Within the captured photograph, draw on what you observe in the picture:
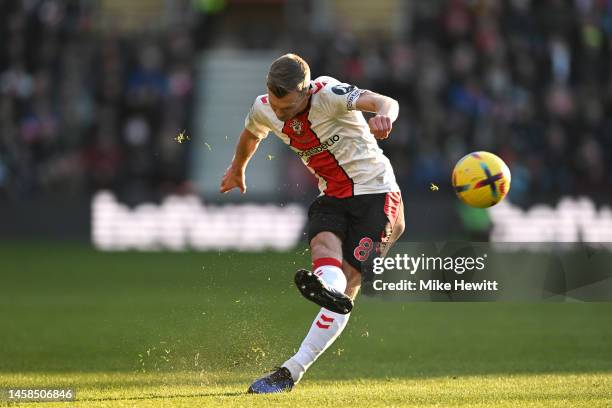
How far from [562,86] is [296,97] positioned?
55.7 feet

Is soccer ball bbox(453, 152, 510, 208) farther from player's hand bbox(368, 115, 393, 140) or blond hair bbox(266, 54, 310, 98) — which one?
blond hair bbox(266, 54, 310, 98)

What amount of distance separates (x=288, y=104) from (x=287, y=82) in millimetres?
181

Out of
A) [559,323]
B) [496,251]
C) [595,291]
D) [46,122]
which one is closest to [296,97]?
[595,291]

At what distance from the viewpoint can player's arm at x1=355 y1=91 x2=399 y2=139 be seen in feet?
22.2

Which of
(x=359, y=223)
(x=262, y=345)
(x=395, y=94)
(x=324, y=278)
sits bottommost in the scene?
(x=395, y=94)

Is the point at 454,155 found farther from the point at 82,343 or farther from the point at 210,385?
the point at 210,385

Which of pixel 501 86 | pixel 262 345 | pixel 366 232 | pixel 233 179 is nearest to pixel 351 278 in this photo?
pixel 366 232

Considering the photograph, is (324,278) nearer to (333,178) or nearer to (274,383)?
(274,383)

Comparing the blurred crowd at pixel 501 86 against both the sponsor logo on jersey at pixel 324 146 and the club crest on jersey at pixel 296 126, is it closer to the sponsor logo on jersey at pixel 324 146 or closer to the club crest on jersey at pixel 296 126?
the sponsor logo on jersey at pixel 324 146

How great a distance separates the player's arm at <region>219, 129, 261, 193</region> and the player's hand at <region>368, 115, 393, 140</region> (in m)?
1.46

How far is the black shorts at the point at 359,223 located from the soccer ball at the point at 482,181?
0.53 metres

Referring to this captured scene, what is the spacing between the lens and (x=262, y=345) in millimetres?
9312

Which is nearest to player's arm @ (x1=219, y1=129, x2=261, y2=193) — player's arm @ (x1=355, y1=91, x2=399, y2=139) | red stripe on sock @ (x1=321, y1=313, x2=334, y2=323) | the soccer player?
the soccer player

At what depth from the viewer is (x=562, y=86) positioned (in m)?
23.4
